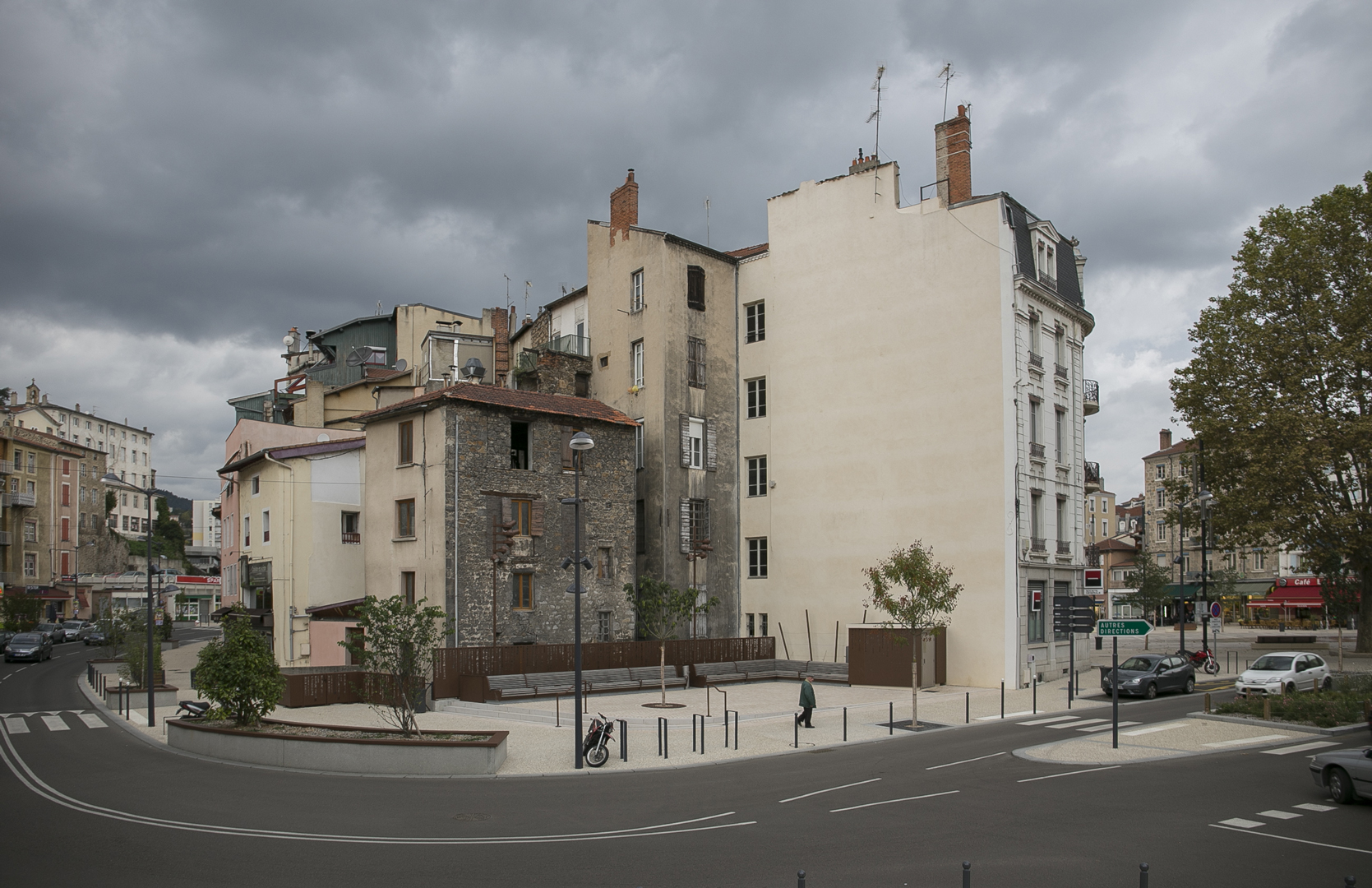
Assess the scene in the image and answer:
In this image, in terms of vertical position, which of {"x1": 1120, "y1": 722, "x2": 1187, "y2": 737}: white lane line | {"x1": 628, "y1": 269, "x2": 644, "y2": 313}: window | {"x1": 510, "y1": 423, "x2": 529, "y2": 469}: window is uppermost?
{"x1": 628, "y1": 269, "x2": 644, "y2": 313}: window

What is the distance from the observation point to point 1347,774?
46.4 feet

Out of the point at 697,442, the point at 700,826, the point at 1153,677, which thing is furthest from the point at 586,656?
the point at 700,826

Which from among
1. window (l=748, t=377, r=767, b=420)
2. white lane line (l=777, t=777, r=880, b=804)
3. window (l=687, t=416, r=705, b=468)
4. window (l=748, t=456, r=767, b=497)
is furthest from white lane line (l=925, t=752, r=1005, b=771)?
window (l=748, t=377, r=767, b=420)

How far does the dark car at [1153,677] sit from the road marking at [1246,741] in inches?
319

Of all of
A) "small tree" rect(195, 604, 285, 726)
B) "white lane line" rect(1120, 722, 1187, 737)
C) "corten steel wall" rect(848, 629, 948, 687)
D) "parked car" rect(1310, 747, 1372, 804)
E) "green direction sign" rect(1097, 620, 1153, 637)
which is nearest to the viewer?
"parked car" rect(1310, 747, 1372, 804)

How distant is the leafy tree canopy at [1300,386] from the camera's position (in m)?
40.2

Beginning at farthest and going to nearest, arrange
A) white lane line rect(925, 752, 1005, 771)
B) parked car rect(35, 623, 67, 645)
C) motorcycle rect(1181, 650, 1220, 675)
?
parked car rect(35, 623, 67, 645) → motorcycle rect(1181, 650, 1220, 675) → white lane line rect(925, 752, 1005, 771)

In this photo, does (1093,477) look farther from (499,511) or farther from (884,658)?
(499,511)

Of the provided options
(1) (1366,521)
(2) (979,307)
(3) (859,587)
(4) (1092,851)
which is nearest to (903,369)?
(2) (979,307)

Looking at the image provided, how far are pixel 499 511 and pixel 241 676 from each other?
14.9m

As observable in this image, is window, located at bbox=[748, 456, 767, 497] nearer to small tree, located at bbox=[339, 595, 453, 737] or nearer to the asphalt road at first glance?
the asphalt road

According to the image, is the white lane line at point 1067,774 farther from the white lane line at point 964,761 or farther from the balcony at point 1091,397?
the balcony at point 1091,397

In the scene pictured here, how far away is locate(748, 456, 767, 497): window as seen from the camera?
139 feet

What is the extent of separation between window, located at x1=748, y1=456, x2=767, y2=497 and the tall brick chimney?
44.0 feet
